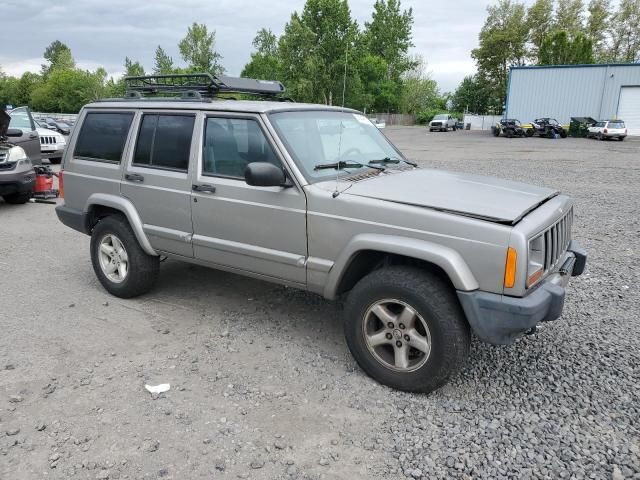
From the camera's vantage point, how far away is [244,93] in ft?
17.1

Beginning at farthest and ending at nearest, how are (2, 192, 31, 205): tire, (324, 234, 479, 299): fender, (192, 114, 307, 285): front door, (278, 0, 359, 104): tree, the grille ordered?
(278, 0, 359, 104): tree → (2, 192, 31, 205): tire → (192, 114, 307, 285): front door → the grille → (324, 234, 479, 299): fender

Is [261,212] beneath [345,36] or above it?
beneath

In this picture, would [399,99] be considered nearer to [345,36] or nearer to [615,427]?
[345,36]

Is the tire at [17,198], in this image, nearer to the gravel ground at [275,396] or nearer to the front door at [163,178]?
the gravel ground at [275,396]

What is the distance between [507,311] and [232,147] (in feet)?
8.10

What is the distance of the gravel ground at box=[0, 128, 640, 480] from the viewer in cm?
279

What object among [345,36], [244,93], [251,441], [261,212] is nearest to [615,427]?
[251,441]

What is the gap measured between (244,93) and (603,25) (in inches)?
2927

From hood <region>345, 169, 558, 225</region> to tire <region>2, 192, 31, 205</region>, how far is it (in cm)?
867

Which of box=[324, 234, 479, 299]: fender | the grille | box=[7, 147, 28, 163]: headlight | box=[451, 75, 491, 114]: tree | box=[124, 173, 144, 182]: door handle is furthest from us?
box=[451, 75, 491, 114]: tree

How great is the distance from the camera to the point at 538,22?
64500 millimetres

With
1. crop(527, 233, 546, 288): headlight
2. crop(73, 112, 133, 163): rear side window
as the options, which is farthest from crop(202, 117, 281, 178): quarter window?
crop(527, 233, 546, 288): headlight

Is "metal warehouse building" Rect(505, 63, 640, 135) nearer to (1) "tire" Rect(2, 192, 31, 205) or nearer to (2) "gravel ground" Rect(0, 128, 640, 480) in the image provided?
(2) "gravel ground" Rect(0, 128, 640, 480)

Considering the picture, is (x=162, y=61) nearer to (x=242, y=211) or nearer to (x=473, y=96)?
(x=473, y=96)
